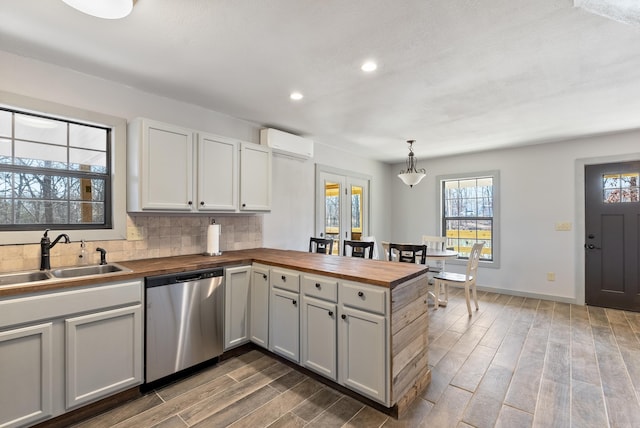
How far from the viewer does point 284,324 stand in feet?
8.40

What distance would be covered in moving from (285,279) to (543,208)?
174 inches

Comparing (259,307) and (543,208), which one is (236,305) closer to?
(259,307)

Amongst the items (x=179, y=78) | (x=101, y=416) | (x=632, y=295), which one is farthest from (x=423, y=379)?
(x=632, y=295)

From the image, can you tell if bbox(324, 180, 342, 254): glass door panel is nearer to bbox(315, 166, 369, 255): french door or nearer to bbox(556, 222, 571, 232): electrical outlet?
bbox(315, 166, 369, 255): french door

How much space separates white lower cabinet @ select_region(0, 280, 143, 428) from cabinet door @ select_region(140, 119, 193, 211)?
81 cm

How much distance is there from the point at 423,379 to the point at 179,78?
10.4ft

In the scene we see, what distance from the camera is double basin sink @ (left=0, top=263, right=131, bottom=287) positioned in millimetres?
2023

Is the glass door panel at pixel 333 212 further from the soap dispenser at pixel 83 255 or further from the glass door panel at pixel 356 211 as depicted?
the soap dispenser at pixel 83 255

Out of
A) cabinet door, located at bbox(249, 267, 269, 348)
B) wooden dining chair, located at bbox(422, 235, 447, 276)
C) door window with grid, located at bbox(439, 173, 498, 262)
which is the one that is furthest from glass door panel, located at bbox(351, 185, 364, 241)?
cabinet door, located at bbox(249, 267, 269, 348)

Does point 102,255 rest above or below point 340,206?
below

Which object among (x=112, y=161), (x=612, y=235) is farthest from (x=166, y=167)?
(x=612, y=235)

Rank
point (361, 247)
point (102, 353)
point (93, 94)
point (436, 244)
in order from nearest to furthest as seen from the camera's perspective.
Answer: point (102, 353) < point (93, 94) < point (361, 247) < point (436, 244)

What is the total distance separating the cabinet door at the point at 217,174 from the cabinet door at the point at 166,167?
11 centimetres

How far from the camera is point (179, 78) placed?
2.57 meters
